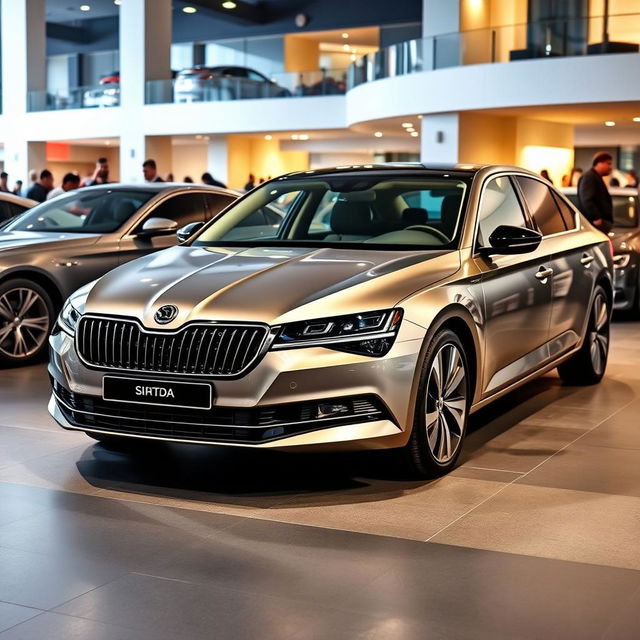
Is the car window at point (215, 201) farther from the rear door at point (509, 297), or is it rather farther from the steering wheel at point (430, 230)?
the steering wheel at point (430, 230)

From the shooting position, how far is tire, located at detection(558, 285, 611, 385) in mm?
7898

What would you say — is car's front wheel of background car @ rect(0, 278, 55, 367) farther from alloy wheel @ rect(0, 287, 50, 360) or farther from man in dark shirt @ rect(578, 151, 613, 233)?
man in dark shirt @ rect(578, 151, 613, 233)

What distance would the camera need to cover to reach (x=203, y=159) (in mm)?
46969

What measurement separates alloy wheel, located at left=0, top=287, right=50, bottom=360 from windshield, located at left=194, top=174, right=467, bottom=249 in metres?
2.96

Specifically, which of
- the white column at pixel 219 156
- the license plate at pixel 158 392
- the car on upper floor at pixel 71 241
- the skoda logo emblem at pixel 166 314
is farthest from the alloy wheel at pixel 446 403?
the white column at pixel 219 156

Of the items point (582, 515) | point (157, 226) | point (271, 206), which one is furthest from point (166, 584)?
point (157, 226)

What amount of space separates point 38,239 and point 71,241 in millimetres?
277

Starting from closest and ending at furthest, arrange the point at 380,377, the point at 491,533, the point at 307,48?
the point at 491,533 → the point at 380,377 → the point at 307,48

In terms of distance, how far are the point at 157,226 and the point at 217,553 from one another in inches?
180

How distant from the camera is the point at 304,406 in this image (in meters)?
4.82

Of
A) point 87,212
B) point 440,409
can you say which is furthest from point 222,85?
point 440,409

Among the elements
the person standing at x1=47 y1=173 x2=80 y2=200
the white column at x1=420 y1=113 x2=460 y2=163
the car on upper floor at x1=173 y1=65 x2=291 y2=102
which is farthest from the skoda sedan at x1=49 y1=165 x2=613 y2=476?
the car on upper floor at x1=173 y1=65 x2=291 y2=102

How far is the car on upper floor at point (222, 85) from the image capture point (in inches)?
1347

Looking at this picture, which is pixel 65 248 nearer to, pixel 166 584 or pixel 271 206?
pixel 271 206
